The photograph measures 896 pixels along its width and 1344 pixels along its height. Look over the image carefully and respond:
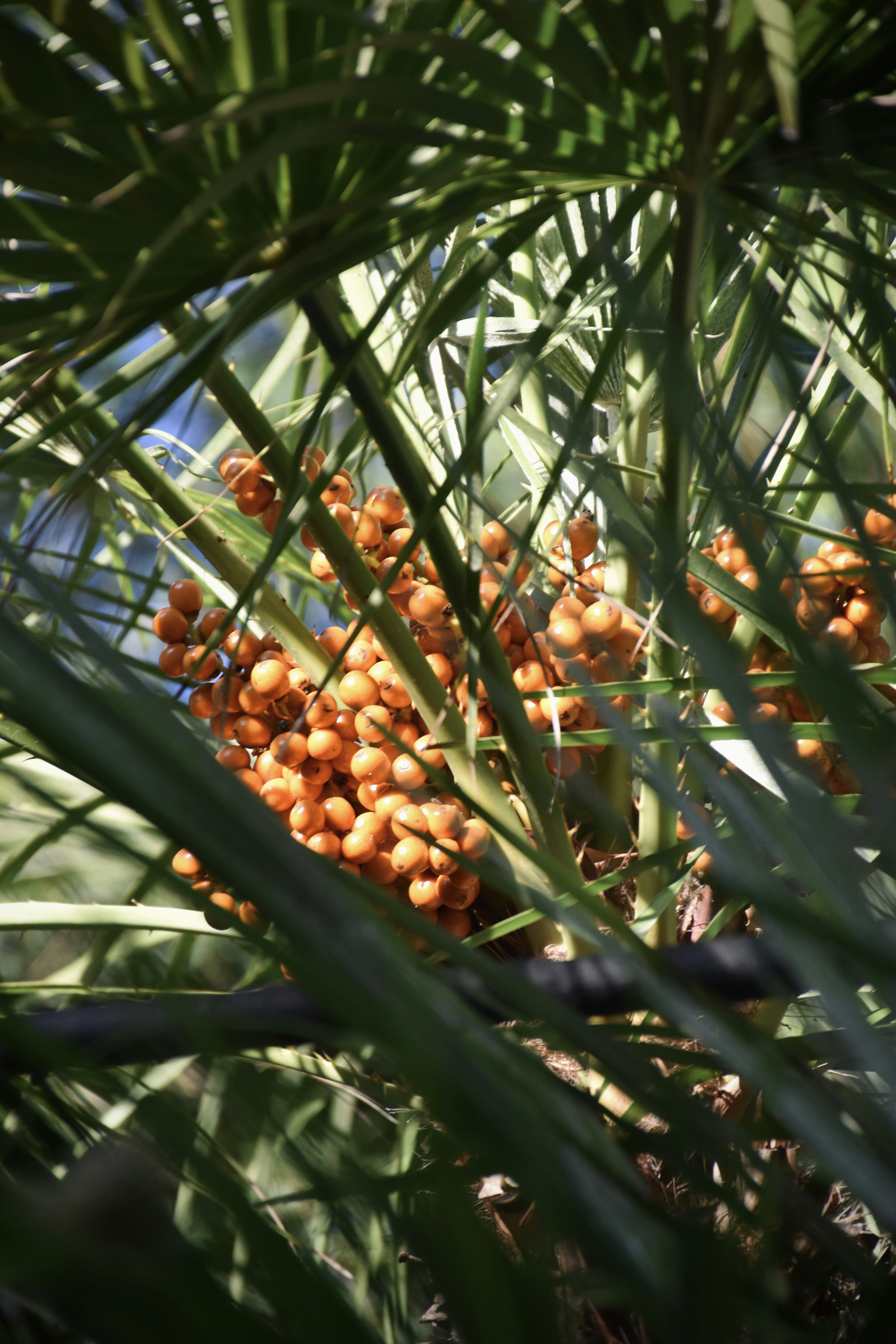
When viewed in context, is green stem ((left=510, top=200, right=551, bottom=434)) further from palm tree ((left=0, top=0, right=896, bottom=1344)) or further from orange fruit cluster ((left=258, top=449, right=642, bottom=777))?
orange fruit cluster ((left=258, top=449, right=642, bottom=777))

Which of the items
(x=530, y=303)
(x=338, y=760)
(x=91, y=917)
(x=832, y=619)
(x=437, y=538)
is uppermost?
(x=530, y=303)

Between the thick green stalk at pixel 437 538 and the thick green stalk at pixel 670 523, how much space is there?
0.06 metres

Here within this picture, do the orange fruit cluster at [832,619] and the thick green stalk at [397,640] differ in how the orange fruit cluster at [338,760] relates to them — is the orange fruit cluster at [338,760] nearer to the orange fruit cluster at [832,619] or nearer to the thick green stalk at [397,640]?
the thick green stalk at [397,640]

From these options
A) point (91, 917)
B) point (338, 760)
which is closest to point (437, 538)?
point (338, 760)

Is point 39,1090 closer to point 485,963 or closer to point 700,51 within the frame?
point 485,963

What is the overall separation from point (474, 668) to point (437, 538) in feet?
0.39

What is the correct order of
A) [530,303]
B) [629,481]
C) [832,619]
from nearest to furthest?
[832,619] → [629,481] → [530,303]

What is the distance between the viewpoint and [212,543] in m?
0.60

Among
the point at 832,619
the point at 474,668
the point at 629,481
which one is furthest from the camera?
the point at 629,481

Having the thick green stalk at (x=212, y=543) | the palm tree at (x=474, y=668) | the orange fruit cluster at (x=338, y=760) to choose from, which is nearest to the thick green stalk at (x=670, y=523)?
the palm tree at (x=474, y=668)

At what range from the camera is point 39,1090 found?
238 mm

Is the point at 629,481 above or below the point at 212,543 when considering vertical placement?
above

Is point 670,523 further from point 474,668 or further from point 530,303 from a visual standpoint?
point 530,303

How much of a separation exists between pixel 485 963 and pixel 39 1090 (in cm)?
A: 15
